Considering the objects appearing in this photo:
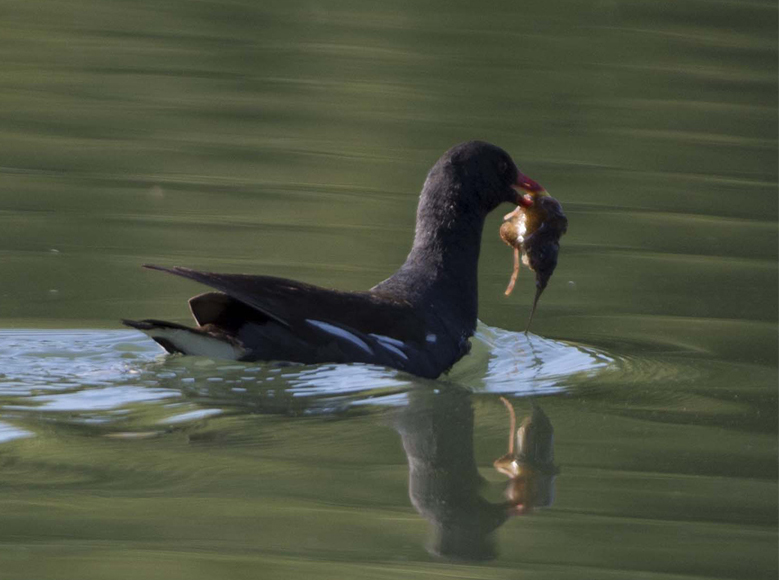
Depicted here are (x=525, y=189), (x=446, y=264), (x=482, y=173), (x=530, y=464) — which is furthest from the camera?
Result: (x=525, y=189)

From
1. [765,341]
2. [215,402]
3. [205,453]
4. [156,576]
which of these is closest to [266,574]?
[156,576]

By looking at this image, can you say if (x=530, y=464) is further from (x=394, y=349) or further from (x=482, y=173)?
(x=482, y=173)

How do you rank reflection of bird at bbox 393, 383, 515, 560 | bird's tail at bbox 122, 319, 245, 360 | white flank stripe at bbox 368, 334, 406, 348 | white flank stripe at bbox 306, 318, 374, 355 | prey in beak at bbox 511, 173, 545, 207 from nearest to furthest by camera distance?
reflection of bird at bbox 393, 383, 515, 560
bird's tail at bbox 122, 319, 245, 360
white flank stripe at bbox 306, 318, 374, 355
white flank stripe at bbox 368, 334, 406, 348
prey in beak at bbox 511, 173, 545, 207

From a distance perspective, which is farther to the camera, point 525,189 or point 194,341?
point 525,189

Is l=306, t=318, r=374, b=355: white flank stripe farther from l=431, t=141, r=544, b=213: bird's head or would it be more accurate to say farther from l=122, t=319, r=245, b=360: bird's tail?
l=431, t=141, r=544, b=213: bird's head

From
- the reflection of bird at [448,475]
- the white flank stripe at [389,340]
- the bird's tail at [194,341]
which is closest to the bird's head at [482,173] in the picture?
the white flank stripe at [389,340]

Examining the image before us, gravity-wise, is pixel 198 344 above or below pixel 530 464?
above

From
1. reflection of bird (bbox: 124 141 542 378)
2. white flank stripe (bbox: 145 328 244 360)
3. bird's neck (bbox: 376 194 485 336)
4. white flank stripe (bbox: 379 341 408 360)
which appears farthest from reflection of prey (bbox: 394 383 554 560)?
white flank stripe (bbox: 145 328 244 360)

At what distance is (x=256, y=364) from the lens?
18.5 feet

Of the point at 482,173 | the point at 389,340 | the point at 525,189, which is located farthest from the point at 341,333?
the point at 525,189

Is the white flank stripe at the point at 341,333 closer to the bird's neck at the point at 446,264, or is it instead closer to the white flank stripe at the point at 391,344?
the white flank stripe at the point at 391,344

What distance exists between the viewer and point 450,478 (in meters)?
4.84

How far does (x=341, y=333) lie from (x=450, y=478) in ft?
3.21

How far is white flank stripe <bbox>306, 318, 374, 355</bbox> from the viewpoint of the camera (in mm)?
5574
